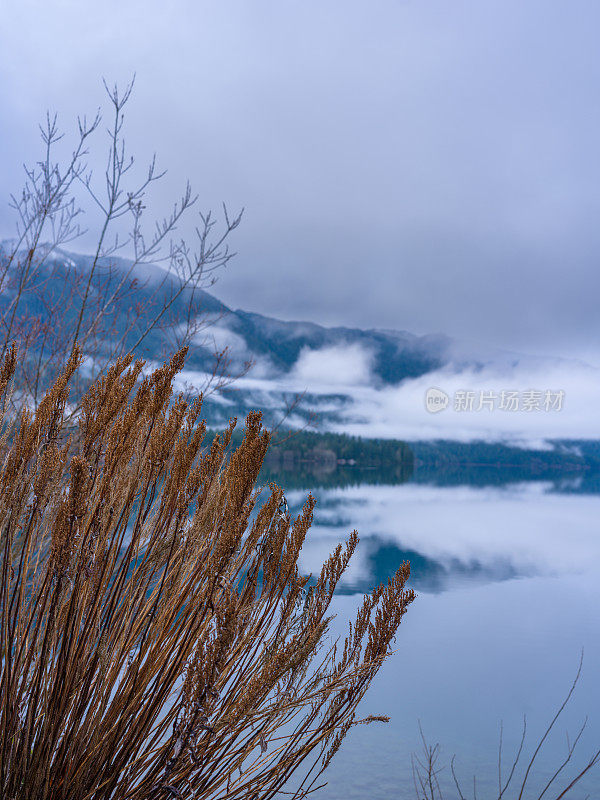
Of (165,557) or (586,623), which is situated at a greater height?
(165,557)

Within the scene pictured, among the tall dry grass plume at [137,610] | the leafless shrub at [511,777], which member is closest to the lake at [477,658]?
the leafless shrub at [511,777]

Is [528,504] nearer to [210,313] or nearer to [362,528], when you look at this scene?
[362,528]

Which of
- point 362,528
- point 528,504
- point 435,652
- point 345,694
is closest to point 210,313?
point 345,694

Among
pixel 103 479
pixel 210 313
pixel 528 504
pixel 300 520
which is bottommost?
pixel 528 504

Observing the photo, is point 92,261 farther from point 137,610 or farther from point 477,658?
point 477,658

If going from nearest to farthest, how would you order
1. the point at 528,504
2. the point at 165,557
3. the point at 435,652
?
1. the point at 165,557
2. the point at 435,652
3. the point at 528,504

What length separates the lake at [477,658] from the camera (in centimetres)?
638

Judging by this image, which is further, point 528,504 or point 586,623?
point 528,504

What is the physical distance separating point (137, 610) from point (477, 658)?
33.2 ft

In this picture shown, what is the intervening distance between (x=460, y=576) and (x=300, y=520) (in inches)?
690

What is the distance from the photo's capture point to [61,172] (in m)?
4.26

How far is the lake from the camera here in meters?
6.38

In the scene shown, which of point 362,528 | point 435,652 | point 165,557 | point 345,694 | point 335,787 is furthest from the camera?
point 362,528

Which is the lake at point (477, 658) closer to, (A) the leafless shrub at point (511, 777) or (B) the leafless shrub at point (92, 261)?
(A) the leafless shrub at point (511, 777)
